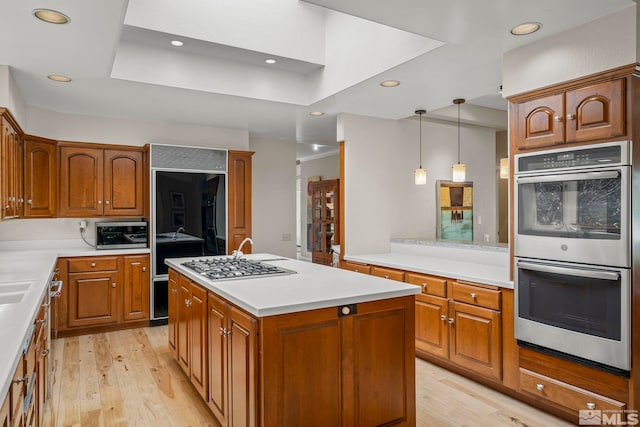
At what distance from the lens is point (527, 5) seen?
7.23ft

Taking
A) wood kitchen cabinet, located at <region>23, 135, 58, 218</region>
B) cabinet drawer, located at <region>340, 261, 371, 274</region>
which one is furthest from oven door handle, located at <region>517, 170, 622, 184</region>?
wood kitchen cabinet, located at <region>23, 135, 58, 218</region>

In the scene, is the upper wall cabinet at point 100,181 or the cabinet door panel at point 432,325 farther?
the upper wall cabinet at point 100,181

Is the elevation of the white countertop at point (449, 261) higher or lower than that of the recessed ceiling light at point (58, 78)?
lower

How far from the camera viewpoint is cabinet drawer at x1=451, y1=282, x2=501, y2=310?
297 cm

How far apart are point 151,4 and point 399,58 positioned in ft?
6.26

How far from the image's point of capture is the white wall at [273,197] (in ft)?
20.9

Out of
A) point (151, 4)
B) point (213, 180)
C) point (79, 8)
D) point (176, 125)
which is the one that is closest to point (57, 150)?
point (176, 125)

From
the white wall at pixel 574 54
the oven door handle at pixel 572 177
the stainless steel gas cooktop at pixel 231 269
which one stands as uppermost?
the white wall at pixel 574 54

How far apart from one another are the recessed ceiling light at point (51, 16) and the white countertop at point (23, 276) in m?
1.53

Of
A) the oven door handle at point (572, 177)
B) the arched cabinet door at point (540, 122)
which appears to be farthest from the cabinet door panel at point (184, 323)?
the arched cabinet door at point (540, 122)

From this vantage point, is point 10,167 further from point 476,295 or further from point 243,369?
point 476,295

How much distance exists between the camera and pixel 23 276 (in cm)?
275

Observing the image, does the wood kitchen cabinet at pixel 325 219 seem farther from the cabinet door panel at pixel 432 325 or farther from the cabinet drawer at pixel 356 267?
the cabinet door panel at pixel 432 325

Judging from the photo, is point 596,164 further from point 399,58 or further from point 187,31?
point 187,31
